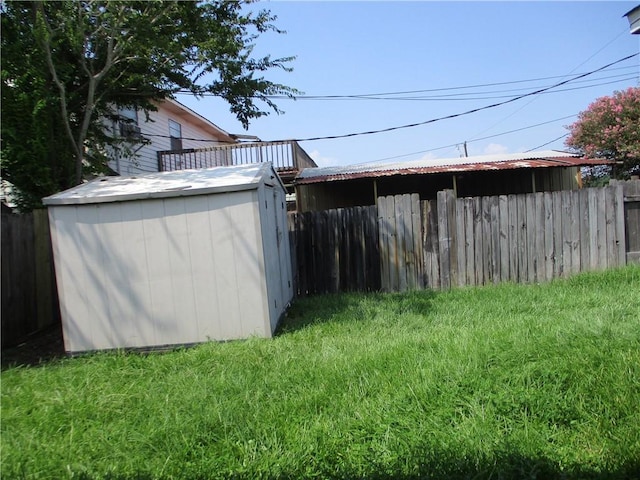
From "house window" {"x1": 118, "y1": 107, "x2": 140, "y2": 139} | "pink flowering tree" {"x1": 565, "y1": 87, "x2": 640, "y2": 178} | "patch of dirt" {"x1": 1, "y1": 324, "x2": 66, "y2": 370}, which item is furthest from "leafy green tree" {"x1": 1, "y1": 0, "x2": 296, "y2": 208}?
"pink flowering tree" {"x1": 565, "y1": 87, "x2": 640, "y2": 178}

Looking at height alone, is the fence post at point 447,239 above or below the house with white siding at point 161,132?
below

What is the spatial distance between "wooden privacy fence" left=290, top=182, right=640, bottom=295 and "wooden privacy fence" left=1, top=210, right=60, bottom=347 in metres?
4.91

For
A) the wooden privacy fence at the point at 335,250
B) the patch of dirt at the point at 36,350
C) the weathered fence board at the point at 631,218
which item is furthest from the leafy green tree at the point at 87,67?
the weathered fence board at the point at 631,218

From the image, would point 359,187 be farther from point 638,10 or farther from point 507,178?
point 638,10

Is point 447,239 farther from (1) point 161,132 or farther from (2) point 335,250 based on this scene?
(1) point 161,132

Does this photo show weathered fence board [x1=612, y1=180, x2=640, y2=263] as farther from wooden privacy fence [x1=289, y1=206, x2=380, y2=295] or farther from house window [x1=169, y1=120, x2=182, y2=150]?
house window [x1=169, y1=120, x2=182, y2=150]

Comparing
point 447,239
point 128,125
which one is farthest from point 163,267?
Answer: point 128,125

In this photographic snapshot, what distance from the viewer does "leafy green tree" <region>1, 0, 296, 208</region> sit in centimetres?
650

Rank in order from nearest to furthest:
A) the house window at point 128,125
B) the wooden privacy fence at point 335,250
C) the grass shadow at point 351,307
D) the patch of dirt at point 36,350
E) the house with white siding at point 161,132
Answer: the patch of dirt at point 36,350 → the grass shadow at point 351,307 → the wooden privacy fence at point 335,250 → the house window at point 128,125 → the house with white siding at point 161,132

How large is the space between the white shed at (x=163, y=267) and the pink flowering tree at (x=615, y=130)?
1714 cm

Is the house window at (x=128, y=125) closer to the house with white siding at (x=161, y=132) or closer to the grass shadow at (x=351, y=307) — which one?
the house with white siding at (x=161, y=132)

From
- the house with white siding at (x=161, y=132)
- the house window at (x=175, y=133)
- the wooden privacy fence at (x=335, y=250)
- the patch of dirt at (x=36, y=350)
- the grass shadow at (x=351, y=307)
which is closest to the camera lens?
the patch of dirt at (x=36, y=350)

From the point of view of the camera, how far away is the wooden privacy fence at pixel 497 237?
727cm

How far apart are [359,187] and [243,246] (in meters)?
Answer: 10.1
